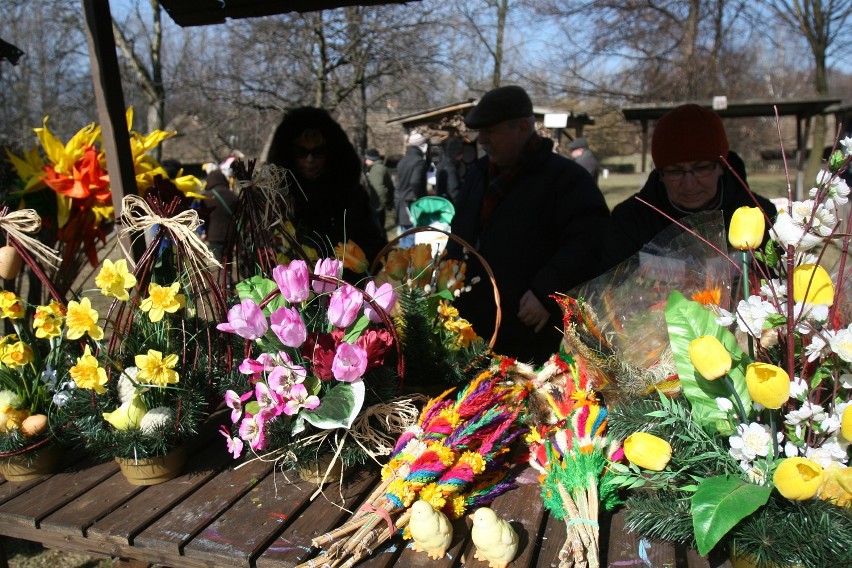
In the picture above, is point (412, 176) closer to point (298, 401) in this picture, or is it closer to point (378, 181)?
point (378, 181)

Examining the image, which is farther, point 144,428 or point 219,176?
point 219,176

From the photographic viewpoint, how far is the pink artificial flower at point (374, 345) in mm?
1336

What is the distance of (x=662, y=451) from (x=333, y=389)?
66 centimetres

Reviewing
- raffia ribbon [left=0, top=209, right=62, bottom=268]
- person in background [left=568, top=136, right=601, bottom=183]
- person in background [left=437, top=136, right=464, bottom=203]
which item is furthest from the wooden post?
person in background [left=568, top=136, right=601, bottom=183]

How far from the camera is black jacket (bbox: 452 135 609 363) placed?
2273mm

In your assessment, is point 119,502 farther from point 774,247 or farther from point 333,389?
point 774,247

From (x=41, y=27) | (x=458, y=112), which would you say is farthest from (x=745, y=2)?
(x=41, y=27)

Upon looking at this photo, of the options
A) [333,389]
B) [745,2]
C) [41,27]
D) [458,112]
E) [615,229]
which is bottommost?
[333,389]

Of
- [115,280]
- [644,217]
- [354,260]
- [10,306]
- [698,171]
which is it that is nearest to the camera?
[115,280]

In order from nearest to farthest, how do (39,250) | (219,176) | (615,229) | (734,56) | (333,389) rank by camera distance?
(333,389) < (39,250) < (615,229) < (219,176) < (734,56)

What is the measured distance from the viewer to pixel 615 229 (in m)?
2.02

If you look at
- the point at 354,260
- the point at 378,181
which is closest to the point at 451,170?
the point at 378,181

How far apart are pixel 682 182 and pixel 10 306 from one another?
1827 millimetres

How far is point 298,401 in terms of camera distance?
4.24 ft
